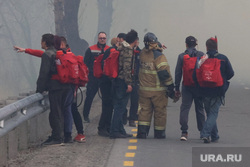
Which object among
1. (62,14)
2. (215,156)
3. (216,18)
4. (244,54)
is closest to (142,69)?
(215,156)

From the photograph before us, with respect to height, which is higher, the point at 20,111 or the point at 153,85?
the point at 153,85

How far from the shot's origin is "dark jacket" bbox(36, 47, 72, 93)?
38.7ft

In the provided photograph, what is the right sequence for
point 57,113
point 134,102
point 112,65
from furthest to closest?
1. point 134,102
2. point 112,65
3. point 57,113

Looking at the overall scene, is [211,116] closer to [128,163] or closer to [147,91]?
[147,91]

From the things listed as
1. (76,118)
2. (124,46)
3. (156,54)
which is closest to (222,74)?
(156,54)

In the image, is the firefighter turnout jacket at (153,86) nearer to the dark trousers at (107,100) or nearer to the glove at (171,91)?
the glove at (171,91)

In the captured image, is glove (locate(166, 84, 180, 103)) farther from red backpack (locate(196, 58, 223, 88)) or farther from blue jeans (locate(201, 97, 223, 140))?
red backpack (locate(196, 58, 223, 88))

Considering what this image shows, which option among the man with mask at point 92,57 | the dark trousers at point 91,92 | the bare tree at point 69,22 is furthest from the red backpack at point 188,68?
the bare tree at point 69,22

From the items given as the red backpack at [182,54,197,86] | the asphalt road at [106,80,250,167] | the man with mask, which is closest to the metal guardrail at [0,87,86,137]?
the asphalt road at [106,80,250,167]

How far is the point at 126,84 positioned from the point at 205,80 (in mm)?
1484

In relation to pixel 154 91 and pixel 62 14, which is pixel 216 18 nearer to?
pixel 62 14

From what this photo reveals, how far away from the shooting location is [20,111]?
1154cm

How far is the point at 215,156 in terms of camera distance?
1111 cm

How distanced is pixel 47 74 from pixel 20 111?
29.7 inches
